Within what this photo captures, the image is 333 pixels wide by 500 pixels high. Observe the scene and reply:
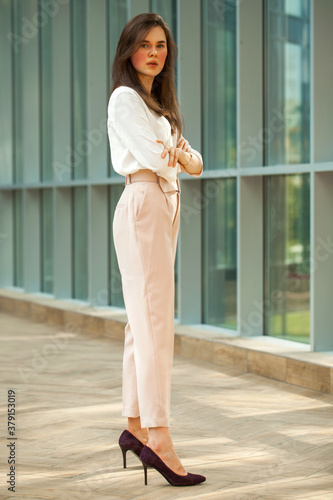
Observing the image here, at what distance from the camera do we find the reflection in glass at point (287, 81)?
15.4 ft

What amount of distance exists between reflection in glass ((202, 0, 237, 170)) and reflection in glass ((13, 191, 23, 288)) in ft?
11.6

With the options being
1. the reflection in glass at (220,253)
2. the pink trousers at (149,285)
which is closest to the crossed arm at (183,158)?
the pink trousers at (149,285)

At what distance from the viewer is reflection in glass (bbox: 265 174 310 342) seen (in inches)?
186

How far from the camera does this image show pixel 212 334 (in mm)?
5152

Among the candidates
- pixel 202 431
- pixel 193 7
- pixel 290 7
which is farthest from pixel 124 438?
pixel 193 7

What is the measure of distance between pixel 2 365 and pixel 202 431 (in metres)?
1.94

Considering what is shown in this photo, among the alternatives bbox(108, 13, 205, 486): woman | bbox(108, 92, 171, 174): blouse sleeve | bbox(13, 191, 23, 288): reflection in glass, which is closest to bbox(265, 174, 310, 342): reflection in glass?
bbox(108, 13, 205, 486): woman

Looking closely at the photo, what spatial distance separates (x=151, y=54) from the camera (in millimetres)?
2641

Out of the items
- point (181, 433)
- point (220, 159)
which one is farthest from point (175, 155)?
point (220, 159)

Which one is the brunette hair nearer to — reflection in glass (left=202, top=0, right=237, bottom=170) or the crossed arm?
the crossed arm

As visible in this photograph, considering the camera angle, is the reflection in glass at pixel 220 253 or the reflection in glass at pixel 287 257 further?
the reflection in glass at pixel 220 253

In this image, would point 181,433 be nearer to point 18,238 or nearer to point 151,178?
point 151,178

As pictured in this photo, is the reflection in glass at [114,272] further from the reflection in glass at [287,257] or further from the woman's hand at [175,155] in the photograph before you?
the woman's hand at [175,155]

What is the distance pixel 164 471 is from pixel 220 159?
3168mm
